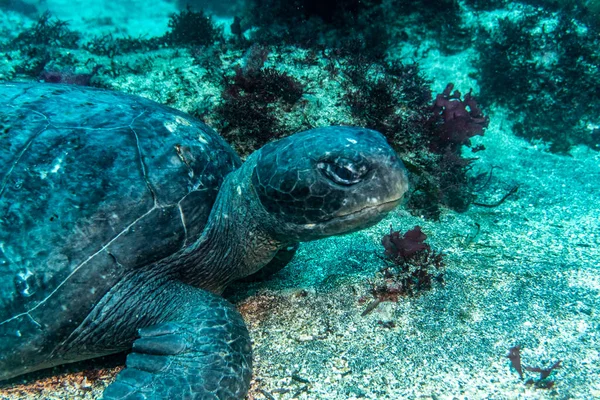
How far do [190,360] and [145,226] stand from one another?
95 cm

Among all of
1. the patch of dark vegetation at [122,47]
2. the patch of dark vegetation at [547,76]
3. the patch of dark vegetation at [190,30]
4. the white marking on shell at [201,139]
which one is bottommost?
the white marking on shell at [201,139]

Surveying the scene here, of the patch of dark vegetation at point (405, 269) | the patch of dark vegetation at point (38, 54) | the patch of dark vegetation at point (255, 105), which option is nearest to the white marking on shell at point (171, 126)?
the patch of dark vegetation at point (255, 105)

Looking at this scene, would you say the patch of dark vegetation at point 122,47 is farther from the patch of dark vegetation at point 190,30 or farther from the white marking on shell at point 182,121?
the white marking on shell at point 182,121

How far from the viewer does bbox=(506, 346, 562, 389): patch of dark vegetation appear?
193 cm

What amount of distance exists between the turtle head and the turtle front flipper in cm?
84

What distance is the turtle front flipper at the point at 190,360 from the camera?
1812mm

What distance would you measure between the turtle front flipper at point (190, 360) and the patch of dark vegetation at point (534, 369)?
1.67 m

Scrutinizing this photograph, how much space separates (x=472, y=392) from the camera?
190 centimetres

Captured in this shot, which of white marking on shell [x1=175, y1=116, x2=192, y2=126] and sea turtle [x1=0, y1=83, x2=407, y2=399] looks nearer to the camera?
sea turtle [x1=0, y1=83, x2=407, y2=399]

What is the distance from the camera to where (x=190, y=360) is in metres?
1.94

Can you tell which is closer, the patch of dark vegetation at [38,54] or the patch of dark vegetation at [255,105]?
the patch of dark vegetation at [255,105]

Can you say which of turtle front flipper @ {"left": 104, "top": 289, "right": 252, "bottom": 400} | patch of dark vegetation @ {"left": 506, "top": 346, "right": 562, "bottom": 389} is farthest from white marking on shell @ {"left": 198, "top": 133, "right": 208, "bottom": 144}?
patch of dark vegetation @ {"left": 506, "top": 346, "right": 562, "bottom": 389}

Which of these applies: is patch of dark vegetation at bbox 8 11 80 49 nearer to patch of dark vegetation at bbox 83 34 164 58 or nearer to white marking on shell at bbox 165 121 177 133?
patch of dark vegetation at bbox 83 34 164 58

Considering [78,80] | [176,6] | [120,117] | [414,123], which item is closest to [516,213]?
[414,123]
